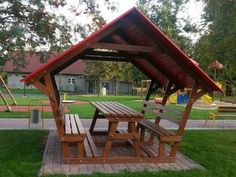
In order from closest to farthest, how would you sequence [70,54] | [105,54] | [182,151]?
[70,54] → [182,151] → [105,54]

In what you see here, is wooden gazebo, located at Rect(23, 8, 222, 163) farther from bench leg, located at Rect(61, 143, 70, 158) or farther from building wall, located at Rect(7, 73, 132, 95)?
building wall, located at Rect(7, 73, 132, 95)

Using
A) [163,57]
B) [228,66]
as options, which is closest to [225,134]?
[228,66]

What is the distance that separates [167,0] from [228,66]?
45.4 metres

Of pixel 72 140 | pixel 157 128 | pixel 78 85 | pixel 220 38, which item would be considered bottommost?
pixel 72 140

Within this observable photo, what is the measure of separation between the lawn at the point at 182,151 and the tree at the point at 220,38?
2.05 meters

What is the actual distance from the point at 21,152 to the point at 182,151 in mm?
3670

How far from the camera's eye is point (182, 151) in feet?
28.6

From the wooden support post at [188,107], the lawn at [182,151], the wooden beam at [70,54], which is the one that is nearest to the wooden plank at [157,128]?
the wooden support post at [188,107]

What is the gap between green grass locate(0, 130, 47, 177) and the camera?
6477 millimetres

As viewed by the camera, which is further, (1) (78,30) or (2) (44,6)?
(1) (78,30)

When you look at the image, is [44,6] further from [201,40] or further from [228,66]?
[228,66]

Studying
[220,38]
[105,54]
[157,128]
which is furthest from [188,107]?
[220,38]

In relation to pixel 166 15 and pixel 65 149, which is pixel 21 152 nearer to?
pixel 65 149

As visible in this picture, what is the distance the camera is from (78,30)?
11.3 metres
